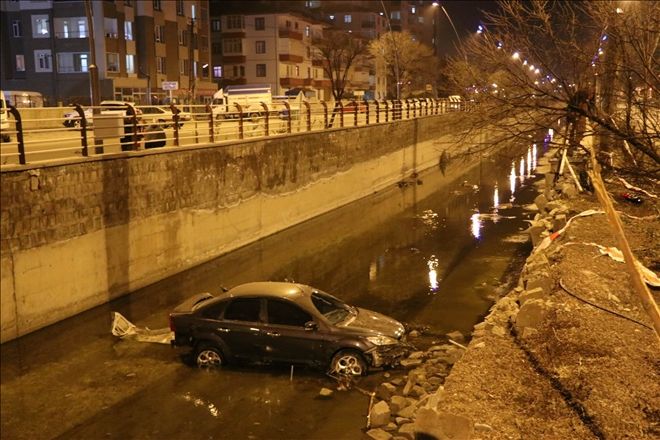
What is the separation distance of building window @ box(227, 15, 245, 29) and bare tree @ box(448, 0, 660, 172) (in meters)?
65.7

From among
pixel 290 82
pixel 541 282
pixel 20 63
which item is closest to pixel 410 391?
pixel 541 282

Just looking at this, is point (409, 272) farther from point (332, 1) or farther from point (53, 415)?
point (332, 1)

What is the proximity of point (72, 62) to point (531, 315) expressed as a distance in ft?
170

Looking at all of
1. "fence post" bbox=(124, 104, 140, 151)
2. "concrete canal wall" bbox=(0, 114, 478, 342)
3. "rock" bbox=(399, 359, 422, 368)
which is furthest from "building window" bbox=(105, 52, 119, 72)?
"rock" bbox=(399, 359, 422, 368)

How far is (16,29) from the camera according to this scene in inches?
2202

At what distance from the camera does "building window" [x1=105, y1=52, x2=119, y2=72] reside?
53.1 metres

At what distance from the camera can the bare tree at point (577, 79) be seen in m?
8.90

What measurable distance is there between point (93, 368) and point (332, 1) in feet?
334


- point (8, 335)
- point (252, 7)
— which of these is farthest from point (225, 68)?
point (8, 335)

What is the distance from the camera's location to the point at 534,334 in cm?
1038

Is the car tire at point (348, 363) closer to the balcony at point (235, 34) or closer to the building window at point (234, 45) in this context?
the building window at point (234, 45)

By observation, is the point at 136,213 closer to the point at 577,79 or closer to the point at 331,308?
the point at 331,308

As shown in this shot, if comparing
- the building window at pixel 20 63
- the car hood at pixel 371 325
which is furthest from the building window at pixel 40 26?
the car hood at pixel 371 325

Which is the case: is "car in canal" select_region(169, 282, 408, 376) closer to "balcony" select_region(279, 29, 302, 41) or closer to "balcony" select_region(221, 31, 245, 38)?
"balcony" select_region(279, 29, 302, 41)
